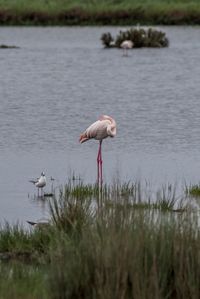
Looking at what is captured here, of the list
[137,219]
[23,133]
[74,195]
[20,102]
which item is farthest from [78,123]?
[137,219]

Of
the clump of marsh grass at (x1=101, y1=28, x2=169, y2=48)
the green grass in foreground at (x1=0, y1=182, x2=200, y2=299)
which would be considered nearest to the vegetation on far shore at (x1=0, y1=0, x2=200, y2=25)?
the clump of marsh grass at (x1=101, y1=28, x2=169, y2=48)

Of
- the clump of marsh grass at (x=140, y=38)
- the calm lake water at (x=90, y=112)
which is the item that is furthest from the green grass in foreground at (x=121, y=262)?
the clump of marsh grass at (x=140, y=38)

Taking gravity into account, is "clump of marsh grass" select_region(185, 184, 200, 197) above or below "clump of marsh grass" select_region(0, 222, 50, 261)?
below

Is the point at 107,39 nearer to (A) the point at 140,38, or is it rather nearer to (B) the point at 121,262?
(A) the point at 140,38

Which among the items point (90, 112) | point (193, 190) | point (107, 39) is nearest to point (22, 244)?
point (193, 190)

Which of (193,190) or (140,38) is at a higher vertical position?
(193,190)

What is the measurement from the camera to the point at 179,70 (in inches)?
1543

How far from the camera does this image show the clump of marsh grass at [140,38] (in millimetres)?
45625

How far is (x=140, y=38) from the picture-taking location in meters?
46.1

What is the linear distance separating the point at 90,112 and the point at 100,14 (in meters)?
32.7

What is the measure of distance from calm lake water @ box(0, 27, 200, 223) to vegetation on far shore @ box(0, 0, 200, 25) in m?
5.19

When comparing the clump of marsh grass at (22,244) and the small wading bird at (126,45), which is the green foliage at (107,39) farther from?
the clump of marsh grass at (22,244)

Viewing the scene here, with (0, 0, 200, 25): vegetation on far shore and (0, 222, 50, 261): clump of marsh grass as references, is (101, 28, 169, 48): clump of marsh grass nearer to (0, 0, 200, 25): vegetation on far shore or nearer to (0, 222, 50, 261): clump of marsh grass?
(0, 0, 200, 25): vegetation on far shore

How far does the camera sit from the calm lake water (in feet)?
55.7
